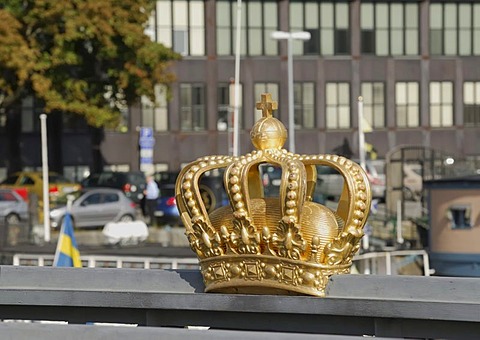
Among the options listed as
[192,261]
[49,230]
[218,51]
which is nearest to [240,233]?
[192,261]

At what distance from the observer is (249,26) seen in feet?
202


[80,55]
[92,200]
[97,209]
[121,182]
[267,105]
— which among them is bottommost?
[97,209]

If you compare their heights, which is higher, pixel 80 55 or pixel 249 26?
pixel 249 26

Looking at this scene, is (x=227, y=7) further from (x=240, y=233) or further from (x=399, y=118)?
(x=240, y=233)

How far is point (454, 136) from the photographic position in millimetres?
63812

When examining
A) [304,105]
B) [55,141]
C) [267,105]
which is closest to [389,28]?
[304,105]

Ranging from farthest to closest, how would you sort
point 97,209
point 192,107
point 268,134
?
point 192,107, point 97,209, point 268,134

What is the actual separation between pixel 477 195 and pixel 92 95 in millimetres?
22540

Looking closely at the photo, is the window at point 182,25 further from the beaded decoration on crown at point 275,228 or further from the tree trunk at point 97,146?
the beaded decoration on crown at point 275,228

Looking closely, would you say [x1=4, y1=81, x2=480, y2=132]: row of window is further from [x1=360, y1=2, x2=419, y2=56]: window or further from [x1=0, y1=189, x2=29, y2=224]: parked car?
[x1=0, y1=189, x2=29, y2=224]: parked car

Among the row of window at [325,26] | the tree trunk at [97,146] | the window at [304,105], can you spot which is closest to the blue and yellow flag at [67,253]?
the tree trunk at [97,146]

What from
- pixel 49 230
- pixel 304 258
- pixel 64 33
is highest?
pixel 64 33

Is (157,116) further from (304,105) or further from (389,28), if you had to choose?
(389,28)

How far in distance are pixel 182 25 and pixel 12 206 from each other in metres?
22.2
